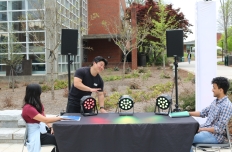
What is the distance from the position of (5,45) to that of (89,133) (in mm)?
13189

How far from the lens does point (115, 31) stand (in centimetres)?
2338

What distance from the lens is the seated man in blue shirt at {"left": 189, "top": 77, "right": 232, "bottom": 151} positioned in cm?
348

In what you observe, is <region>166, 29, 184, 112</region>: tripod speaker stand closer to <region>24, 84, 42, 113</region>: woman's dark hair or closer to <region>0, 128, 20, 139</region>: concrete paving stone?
<region>24, 84, 42, 113</region>: woman's dark hair

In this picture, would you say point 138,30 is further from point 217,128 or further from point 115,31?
point 217,128

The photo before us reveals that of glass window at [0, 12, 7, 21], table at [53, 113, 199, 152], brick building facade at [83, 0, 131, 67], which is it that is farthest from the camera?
brick building facade at [83, 0, 131, 67]

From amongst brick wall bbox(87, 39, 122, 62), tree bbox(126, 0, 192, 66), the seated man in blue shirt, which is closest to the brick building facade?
brick wall bbox(87, 39, 122, 62)

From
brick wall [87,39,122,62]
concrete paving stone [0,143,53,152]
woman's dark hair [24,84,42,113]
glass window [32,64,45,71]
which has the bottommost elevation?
concrete paving stone [0,143,53,152]

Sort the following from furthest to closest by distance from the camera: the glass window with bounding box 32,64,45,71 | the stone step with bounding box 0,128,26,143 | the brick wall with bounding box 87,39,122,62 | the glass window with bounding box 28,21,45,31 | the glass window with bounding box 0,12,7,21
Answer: the brick wall with bounding box 87,39,122,62, the glass window with bounding box 0,12,7,21, the glass window with bounding box 32,64,45,71, the glass window with bounding box 28,21,45,31, the stone step with bounding box 0,128,26,143

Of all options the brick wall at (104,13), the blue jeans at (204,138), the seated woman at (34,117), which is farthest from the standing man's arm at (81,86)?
the brick wall at (104,13)

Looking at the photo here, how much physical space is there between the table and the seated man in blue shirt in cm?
28

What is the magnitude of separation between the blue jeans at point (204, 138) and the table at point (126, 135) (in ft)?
0.82

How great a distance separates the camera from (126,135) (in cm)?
341

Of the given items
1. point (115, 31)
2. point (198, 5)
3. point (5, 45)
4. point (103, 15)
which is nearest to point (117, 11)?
point (103, 15)

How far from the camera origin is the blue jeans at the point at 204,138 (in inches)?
141
